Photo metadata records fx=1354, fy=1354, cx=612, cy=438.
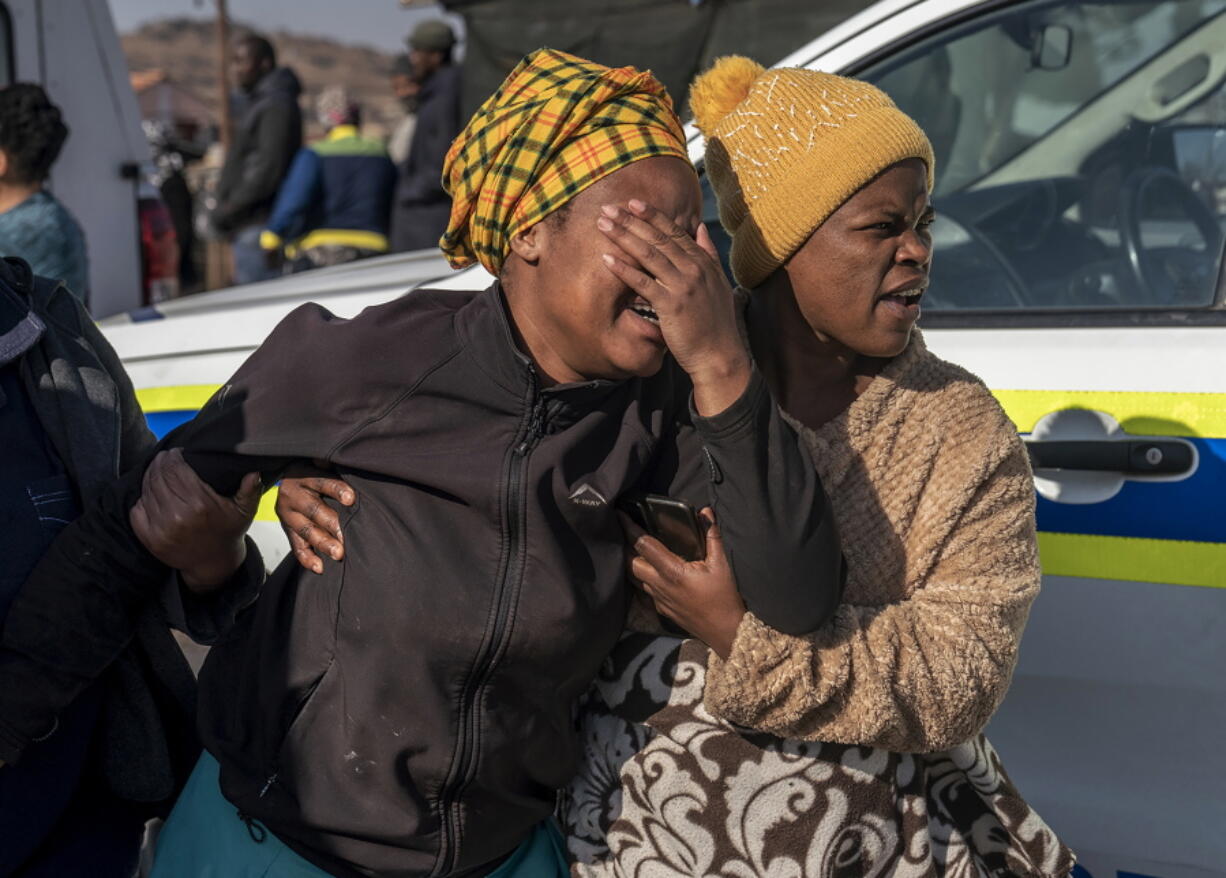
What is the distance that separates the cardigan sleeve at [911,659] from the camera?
1560 mm

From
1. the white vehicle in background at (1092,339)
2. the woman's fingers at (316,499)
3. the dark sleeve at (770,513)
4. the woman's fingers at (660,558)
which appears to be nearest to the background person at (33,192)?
the white vehicle in background at (1092,339)

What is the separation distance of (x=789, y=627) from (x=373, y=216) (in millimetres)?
6574

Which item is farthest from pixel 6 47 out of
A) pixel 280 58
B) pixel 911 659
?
pixel 280 58

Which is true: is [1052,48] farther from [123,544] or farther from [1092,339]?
[123,544]

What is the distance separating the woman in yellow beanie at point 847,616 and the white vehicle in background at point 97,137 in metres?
4.63

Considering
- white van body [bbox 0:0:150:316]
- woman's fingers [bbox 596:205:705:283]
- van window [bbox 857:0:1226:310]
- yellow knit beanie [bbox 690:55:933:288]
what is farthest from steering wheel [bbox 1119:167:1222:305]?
white van body [bbox 0:0:150:316]

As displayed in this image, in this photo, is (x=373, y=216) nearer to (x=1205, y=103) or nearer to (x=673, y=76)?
(x=673, y=76)

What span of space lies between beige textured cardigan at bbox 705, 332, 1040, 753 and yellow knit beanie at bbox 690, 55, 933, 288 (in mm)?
227

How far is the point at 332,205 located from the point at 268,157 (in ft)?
1.54

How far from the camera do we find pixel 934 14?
8.71 ft

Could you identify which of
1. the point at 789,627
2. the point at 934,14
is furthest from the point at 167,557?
the point at 934,14

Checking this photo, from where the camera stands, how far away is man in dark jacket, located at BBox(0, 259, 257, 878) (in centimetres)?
174

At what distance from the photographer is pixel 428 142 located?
7.30m

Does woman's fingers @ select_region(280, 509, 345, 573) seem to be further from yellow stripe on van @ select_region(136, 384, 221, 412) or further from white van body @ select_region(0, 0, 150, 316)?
white van body @ select_region(0, 0, 150, 316)
